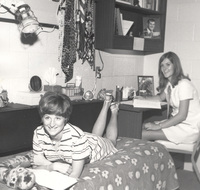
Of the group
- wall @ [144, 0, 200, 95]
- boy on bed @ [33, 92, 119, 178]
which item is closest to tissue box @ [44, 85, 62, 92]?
boy on bed @ [33, 92, 119, 178]

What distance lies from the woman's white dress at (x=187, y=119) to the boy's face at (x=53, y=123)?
159cm

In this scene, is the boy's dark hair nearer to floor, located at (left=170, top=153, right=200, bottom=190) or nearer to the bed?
the bed

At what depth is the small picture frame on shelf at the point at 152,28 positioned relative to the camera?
4.14 meters

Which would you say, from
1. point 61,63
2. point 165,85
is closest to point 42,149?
point 61,63

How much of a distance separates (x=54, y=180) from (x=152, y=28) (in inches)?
103

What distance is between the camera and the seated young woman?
3479 millimetres

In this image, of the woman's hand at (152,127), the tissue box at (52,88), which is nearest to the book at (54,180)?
the tissue box at (52,88)

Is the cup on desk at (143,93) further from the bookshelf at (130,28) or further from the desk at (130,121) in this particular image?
the desk at (130,121)

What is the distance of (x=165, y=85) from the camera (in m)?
3.86

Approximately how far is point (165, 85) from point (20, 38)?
1.73 meters

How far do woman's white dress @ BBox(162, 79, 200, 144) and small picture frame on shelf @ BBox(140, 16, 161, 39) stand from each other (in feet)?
2.76

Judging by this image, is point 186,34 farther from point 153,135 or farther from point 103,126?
point 103,126

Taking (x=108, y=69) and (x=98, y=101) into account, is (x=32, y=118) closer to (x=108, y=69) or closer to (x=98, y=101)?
(x=98, y=101)

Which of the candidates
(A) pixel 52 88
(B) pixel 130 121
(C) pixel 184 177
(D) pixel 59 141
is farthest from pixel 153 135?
(D) pixel 59 141
